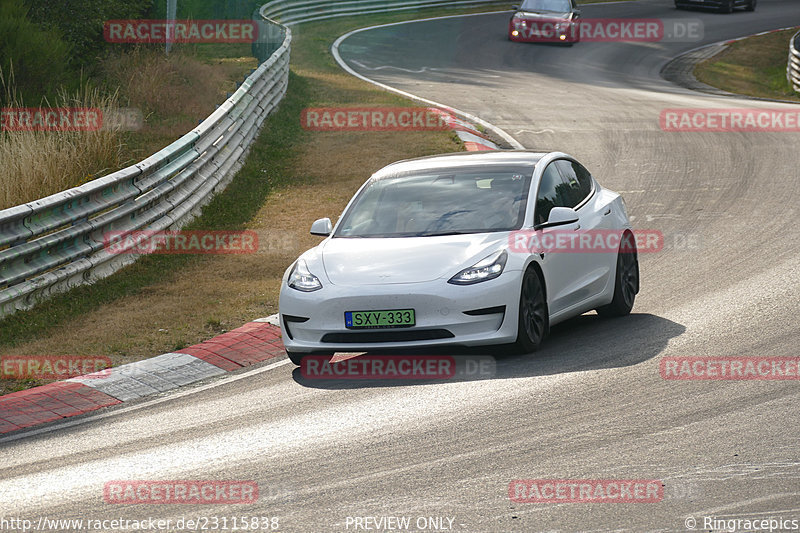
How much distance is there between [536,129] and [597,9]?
28040 millimetres

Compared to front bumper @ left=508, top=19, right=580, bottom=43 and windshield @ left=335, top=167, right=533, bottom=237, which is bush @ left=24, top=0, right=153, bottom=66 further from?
front bumper @ left=508, top=19, right=580, bottom=43

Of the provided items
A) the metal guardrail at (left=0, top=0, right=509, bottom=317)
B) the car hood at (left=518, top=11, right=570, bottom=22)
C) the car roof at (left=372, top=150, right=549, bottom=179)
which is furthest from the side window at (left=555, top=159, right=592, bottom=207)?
the car hood at (left=518, top=11, right=570, bottom=22)

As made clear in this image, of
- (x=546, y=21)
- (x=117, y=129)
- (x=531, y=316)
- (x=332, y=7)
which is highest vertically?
(x=531, y=316)

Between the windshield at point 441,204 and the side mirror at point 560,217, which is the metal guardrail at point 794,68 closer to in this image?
the windshield at point 441,204

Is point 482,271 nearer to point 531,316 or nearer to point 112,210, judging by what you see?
point 531,316

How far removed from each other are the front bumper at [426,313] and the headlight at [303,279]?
0.53ft

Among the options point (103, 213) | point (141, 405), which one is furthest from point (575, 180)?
point (103, 213)

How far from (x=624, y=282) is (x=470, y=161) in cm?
176

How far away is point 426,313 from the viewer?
8805 mm

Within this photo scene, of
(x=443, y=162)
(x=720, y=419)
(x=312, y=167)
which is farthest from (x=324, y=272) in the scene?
(x=312, y=167)

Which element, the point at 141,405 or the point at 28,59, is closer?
the point at 141,405

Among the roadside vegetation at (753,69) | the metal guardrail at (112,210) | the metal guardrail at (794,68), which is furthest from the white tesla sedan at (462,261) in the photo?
the metal guardrail at (794,68)

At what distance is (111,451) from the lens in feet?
24.0

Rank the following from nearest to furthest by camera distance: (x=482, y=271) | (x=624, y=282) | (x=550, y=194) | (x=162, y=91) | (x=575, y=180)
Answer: (x=482, y=271)
(x=550, y=194)
(x=624, y=282)
(x=575, y=180)
(x=162, y=91)
